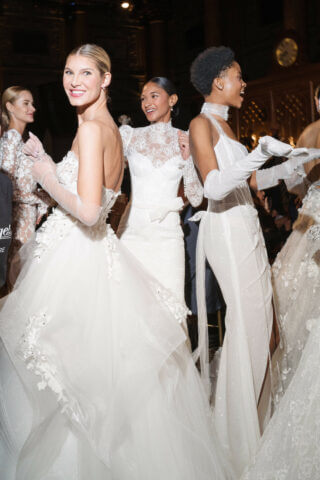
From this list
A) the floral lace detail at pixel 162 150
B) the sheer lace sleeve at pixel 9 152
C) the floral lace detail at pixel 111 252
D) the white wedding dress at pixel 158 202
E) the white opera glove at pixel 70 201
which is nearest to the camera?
the white opera glove at pixel 70 201

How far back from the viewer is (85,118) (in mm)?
2221

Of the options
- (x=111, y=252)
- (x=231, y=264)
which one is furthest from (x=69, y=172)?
(x=231, y=264)

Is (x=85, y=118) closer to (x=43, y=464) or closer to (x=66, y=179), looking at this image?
(x=66, y=179)

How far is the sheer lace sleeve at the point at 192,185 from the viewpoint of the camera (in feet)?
10.7

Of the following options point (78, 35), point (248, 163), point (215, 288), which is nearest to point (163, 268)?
point (215, 288)

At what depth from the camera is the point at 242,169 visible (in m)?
2.22

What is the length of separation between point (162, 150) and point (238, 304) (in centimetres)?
115

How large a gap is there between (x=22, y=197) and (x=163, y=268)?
124cm

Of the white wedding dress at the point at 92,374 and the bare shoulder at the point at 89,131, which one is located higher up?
the bare shoulder at the point at 89,131

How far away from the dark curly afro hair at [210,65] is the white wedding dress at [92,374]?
0.87 metres

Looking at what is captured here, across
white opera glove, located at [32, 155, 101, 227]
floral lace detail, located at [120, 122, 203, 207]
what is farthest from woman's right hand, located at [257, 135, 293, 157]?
floral lace detail, located at [120, 122, 203, 207]

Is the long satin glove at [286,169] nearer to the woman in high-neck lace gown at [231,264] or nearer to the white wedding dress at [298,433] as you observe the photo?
the woman in high-neck lace gown at [231,264]

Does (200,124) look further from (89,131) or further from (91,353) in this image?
(91,353)

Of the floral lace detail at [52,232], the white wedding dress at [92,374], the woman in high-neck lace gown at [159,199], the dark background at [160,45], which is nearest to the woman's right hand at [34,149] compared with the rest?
the white wedding dress at [92,374]
